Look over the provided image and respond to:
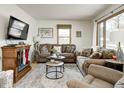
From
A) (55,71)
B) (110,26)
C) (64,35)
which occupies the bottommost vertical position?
(55,71)

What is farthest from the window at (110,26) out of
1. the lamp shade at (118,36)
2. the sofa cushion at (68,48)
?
the sofa cushion at (68,48)

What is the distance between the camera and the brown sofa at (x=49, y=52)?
6188 millimetres

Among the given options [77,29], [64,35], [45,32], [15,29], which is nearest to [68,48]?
[64,35]

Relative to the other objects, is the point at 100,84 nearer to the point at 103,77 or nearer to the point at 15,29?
the point at 103,77

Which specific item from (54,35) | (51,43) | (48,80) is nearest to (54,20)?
(54,35)

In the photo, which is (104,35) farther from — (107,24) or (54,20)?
(54,20)

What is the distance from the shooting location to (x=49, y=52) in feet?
21.3

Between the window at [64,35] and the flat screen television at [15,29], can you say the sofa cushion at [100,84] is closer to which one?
the flat screen television at [15,29]

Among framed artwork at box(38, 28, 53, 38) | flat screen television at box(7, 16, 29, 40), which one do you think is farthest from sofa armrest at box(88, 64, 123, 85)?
framed artwork at box(38, 28, 53, 38)

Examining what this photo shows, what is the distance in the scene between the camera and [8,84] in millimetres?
2486

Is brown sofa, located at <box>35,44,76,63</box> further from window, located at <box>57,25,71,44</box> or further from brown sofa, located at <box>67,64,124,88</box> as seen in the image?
brown sofa, located at <box>67,64,124,88</box>

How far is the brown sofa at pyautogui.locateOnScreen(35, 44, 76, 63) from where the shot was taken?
6.19 m

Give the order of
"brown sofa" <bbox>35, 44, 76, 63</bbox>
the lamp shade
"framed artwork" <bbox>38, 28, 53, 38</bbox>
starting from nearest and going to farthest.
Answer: the lamp shade
"brown sofa" <bbox>35, 44, 76, 63</bbox>
"framed artwork" <bbox>38, 28, 53, 38</bbox>

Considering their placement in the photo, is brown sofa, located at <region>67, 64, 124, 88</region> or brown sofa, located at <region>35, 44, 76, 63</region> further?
brown sofa, located at <region>35, 44, 76, 63</region>
